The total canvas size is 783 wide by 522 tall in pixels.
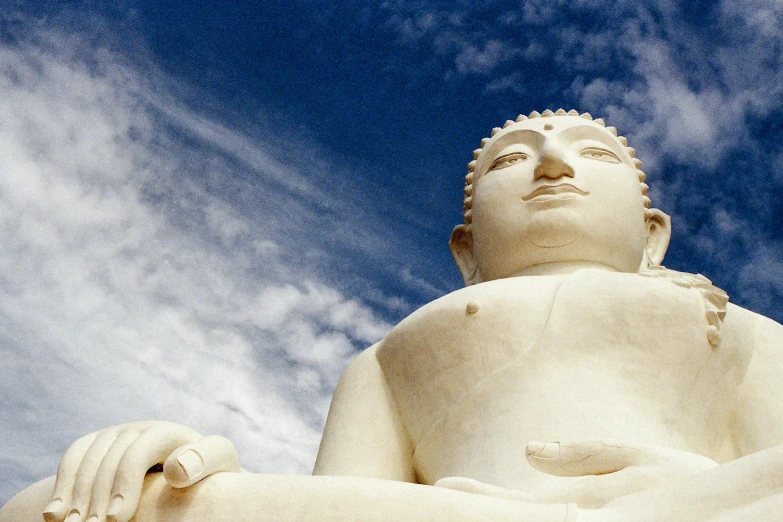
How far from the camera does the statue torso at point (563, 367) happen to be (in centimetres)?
505

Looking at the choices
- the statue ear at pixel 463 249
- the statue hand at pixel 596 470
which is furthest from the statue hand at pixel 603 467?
the statue ear at pixel 463 249

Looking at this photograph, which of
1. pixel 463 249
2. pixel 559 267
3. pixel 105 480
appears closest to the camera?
pixel 105 480

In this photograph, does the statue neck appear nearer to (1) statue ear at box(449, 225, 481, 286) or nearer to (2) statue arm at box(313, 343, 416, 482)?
(1) statue ear at box(449, 225, 481, 286)

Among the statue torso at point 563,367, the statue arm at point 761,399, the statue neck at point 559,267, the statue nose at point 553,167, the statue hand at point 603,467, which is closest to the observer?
the statue hand at point 603,467

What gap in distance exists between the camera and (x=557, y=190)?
6.18 metres

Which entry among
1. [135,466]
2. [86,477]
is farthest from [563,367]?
[86,477]

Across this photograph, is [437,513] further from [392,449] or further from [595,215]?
[595,215]

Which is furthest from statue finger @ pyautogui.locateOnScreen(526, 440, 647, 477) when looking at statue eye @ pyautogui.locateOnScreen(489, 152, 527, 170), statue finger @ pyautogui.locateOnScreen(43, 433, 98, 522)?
statue eye @ pyautogui.locateOnScreen(489, 152, 527, 170)

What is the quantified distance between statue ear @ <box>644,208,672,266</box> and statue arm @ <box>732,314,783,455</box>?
1313 millimetres

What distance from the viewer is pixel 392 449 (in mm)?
5465

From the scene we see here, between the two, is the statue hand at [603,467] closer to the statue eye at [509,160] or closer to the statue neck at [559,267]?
the statue neck at [559,267]

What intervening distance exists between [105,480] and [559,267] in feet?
11.3

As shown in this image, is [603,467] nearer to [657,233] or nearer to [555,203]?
[555,203]

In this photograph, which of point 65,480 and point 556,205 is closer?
point 65,480
